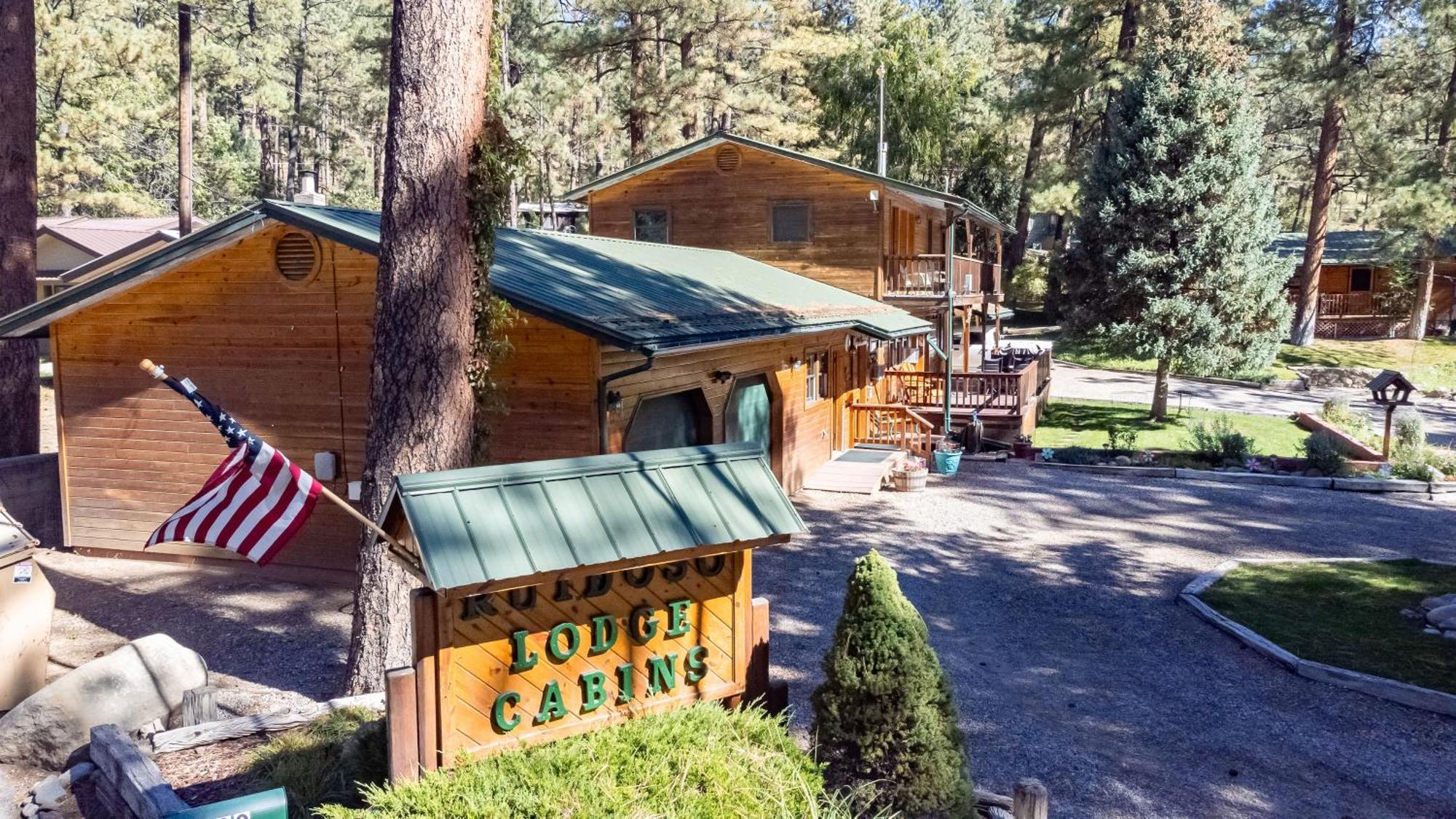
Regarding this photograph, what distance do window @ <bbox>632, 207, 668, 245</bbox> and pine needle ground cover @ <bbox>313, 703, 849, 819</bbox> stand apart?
71.1 feet

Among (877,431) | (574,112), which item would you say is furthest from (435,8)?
(574,112)

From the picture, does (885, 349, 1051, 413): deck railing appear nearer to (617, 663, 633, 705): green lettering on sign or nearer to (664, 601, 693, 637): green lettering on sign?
(664, 601, 693, 637): green lettering on sign

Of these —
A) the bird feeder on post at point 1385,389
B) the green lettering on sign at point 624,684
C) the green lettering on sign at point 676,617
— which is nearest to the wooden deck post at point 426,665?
the green lettering on sign at point 624,684

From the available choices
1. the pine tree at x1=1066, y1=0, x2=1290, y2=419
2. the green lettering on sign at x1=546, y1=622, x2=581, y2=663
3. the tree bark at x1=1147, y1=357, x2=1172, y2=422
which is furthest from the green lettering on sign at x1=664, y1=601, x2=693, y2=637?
the tree bark at x1=1147, y1=357, x2=1172, y2=422

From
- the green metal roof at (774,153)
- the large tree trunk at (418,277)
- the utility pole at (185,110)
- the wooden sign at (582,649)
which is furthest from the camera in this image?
the utility pole at (185,110)

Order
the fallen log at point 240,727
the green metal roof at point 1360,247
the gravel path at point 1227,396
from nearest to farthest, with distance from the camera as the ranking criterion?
the fallen log at point 240,727 → the gravel path at point 1227,396 → the green metal roof at point 1360,247

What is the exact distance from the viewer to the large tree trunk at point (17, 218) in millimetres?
13742

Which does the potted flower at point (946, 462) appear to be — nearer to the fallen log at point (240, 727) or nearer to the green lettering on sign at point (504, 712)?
Result: the fallen log at point (240, 727)

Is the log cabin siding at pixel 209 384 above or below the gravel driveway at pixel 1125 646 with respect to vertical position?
above

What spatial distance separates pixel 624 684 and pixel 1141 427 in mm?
23357

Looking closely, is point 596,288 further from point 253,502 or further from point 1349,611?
point 1349,611

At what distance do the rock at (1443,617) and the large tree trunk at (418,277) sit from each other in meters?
9.81

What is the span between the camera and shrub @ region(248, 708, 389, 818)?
215 inches

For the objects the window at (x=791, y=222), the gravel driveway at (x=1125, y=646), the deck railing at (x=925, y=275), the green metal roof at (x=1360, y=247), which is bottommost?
the gravel driveway at (x=1125, y=646)
